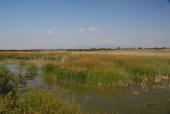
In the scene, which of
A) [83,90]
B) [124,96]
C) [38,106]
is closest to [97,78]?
[83,90]

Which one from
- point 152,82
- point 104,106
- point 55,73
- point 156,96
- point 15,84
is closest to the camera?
point 15,84

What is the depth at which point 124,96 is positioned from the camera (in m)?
15.0

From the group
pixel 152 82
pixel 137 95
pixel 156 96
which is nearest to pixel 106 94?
pixel 137 95

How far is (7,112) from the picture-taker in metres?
7.39

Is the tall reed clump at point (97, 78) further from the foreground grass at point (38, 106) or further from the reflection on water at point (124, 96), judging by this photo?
the foreground grass at point (38, 106)

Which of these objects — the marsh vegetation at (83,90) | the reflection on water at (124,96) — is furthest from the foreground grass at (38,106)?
the reflection on water at (124,96)

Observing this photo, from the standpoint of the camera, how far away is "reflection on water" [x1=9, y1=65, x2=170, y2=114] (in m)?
11.8

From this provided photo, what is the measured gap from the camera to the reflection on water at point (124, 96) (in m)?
11.8

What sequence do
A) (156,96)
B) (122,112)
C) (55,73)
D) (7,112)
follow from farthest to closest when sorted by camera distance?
(55,73)
(156,96)
(122,112)
(7,112)

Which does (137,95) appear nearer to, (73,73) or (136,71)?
(73,73)

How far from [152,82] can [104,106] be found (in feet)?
26.0

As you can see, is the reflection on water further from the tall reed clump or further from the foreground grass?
the foreground grass

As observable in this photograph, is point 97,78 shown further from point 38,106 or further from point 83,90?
point 38,106

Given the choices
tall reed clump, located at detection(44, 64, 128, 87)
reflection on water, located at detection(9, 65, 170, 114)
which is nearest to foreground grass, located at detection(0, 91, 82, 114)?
reflection on water, located at detection(9, 65, 170, 114)
